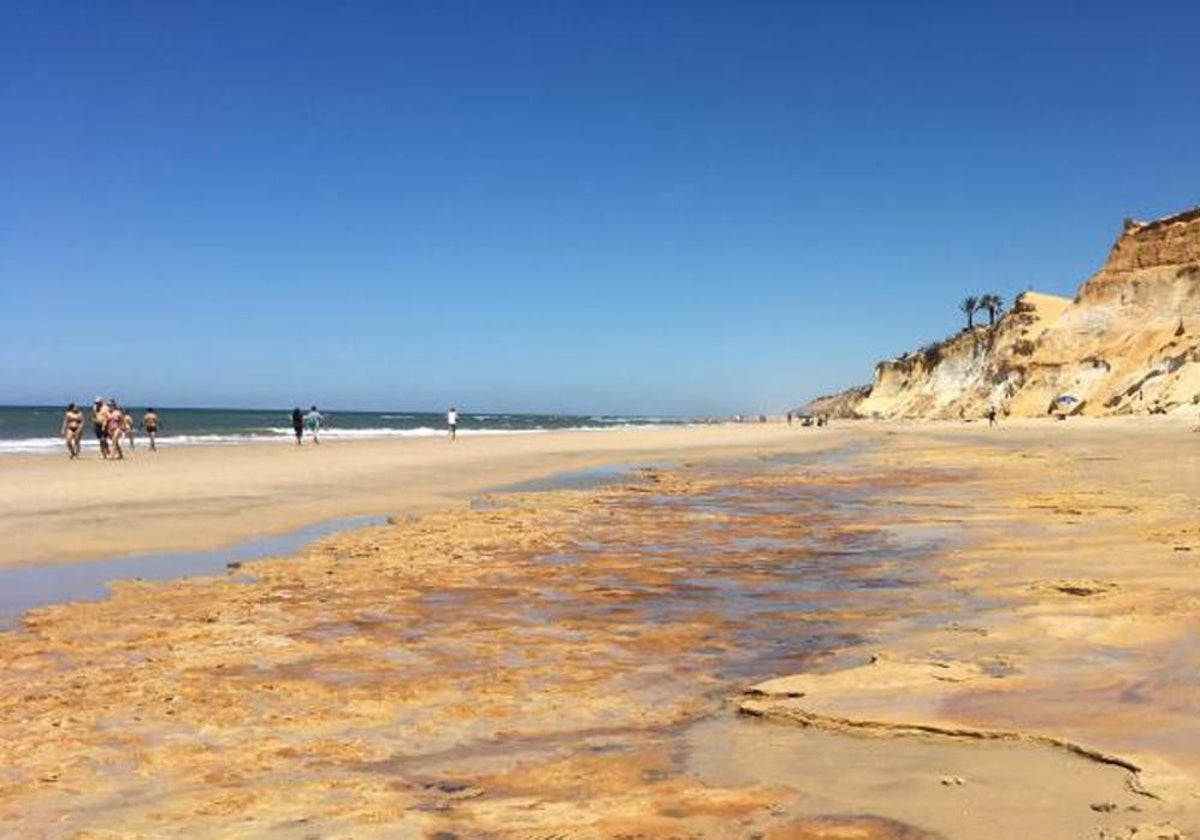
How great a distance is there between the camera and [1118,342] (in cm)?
7531

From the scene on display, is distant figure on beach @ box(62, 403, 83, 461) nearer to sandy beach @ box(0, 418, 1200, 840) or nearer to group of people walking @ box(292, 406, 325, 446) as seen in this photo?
group of people walking @ box(292, 406, 325, 446)

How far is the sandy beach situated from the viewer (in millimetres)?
4203

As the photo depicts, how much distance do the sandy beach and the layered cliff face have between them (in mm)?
55821

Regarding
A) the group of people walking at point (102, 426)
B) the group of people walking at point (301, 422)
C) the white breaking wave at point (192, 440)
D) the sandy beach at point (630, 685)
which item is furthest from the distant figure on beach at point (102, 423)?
the sandy beach at point (630, 685)

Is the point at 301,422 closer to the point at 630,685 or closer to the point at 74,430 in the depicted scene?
the point at 74,430

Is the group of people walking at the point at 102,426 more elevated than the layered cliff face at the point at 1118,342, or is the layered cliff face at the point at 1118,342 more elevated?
the layered cliff face at the point at 1118,342

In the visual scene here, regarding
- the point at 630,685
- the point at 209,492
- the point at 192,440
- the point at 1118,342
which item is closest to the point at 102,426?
the point at 209,492

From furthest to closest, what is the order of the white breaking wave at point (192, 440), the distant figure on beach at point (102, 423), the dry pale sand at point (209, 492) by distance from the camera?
the white breaking wave at point (192, 440) < the distant figure on beach at point (102, 423) < the dry pale sand at point (209, 492)

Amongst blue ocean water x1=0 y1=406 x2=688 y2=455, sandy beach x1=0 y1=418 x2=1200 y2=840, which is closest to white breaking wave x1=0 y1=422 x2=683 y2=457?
blue ocean water x1=0 y1=406 x2=688 y2=455

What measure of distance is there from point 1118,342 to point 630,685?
7919cm

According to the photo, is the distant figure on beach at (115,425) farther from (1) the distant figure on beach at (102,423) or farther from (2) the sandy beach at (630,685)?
(2) the sandy beach at (630,685)

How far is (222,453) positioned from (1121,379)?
59.0 meters

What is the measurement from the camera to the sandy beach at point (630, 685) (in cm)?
420

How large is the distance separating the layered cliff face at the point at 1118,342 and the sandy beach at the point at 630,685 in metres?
55.8
